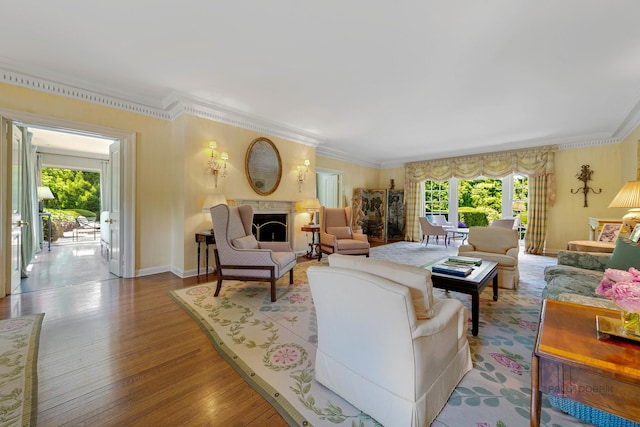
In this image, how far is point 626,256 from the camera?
212 cm

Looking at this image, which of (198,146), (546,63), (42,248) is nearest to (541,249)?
(546,63)

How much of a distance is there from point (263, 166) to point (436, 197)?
5.71 meters

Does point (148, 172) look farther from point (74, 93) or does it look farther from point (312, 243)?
point (312, 243)

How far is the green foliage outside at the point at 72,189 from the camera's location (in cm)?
968

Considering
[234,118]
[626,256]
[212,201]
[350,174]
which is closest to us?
[626,256]

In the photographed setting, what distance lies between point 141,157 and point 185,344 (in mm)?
3069

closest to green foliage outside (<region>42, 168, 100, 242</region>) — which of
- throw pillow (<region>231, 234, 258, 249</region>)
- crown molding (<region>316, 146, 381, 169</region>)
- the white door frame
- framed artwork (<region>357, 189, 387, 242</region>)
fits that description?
the white door frame

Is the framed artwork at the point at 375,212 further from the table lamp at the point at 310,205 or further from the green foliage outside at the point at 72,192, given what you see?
the green foliage outside at the point at 72,192

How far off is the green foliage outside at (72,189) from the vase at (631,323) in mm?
13779

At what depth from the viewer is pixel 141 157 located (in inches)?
152

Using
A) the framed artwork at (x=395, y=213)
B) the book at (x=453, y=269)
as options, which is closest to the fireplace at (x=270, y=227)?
the book at (x=453, y=269)

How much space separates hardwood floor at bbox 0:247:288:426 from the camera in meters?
1.35

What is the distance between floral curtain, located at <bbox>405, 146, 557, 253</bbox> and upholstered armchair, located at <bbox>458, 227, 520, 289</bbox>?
10.3 feet

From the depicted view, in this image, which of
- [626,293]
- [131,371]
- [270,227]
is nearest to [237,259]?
[131,371]
